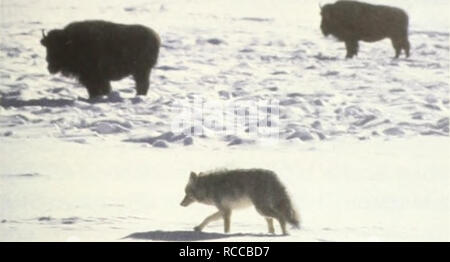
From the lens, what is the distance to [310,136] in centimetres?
363

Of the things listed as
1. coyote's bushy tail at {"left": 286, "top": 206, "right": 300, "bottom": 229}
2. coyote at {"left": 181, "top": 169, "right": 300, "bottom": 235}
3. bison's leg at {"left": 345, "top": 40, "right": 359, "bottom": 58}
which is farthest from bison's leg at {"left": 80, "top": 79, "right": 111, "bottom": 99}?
coyote's bushy tail at {"left": 286, "top": 206, "right": 300, "bottom": 229}

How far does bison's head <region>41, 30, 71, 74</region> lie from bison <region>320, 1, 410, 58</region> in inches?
49.6

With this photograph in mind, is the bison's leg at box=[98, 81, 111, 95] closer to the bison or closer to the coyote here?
the coyote

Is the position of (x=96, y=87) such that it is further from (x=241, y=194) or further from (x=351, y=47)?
(x=351, y=47)

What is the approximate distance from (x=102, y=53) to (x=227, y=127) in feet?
3.30

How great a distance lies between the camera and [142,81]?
4.04 m

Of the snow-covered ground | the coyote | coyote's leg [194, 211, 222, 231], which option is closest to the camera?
the coyote

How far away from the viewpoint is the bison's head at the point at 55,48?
13.0 feet

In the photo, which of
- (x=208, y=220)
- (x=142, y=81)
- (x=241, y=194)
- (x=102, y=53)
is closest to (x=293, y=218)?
(x=241, y=194)

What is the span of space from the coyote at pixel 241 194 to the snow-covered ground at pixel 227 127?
7 centimetres

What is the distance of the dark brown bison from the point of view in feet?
13.2
